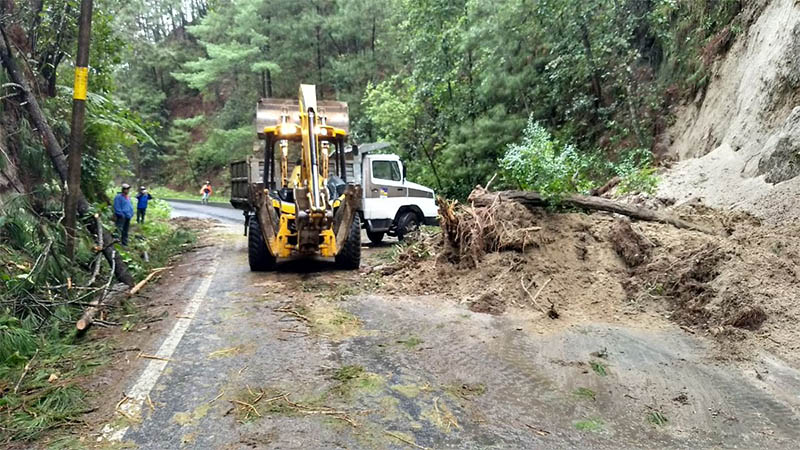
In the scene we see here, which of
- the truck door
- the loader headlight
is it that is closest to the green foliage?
Result: the loader headlight

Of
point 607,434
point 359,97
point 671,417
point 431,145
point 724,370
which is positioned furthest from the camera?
point 359,97

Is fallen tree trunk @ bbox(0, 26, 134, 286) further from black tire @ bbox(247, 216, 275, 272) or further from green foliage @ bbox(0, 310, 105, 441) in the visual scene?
green foliage @ bbox(0, 310, 105, 441)

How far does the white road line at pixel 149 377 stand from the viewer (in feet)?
12.9

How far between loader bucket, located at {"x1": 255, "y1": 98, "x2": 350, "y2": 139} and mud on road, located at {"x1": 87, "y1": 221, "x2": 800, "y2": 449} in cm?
583

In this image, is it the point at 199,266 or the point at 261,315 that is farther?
the point at 199,266

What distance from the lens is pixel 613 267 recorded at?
773cm

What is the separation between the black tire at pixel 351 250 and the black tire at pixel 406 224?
4046 mm

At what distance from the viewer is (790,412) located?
172 inches

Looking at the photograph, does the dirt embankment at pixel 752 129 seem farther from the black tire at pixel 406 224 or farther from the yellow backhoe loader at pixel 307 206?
the yellow backhoe loader at pixel 307 206

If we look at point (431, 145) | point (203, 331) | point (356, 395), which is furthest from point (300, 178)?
point (431, 145)

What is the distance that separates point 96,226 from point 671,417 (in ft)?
29.7

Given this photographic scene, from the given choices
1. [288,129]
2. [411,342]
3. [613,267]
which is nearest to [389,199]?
[288,129]

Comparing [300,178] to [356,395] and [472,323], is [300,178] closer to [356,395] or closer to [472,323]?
[472,323]

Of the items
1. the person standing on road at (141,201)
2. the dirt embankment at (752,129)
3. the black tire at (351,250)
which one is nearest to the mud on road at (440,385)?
the black tire at (351,250)
